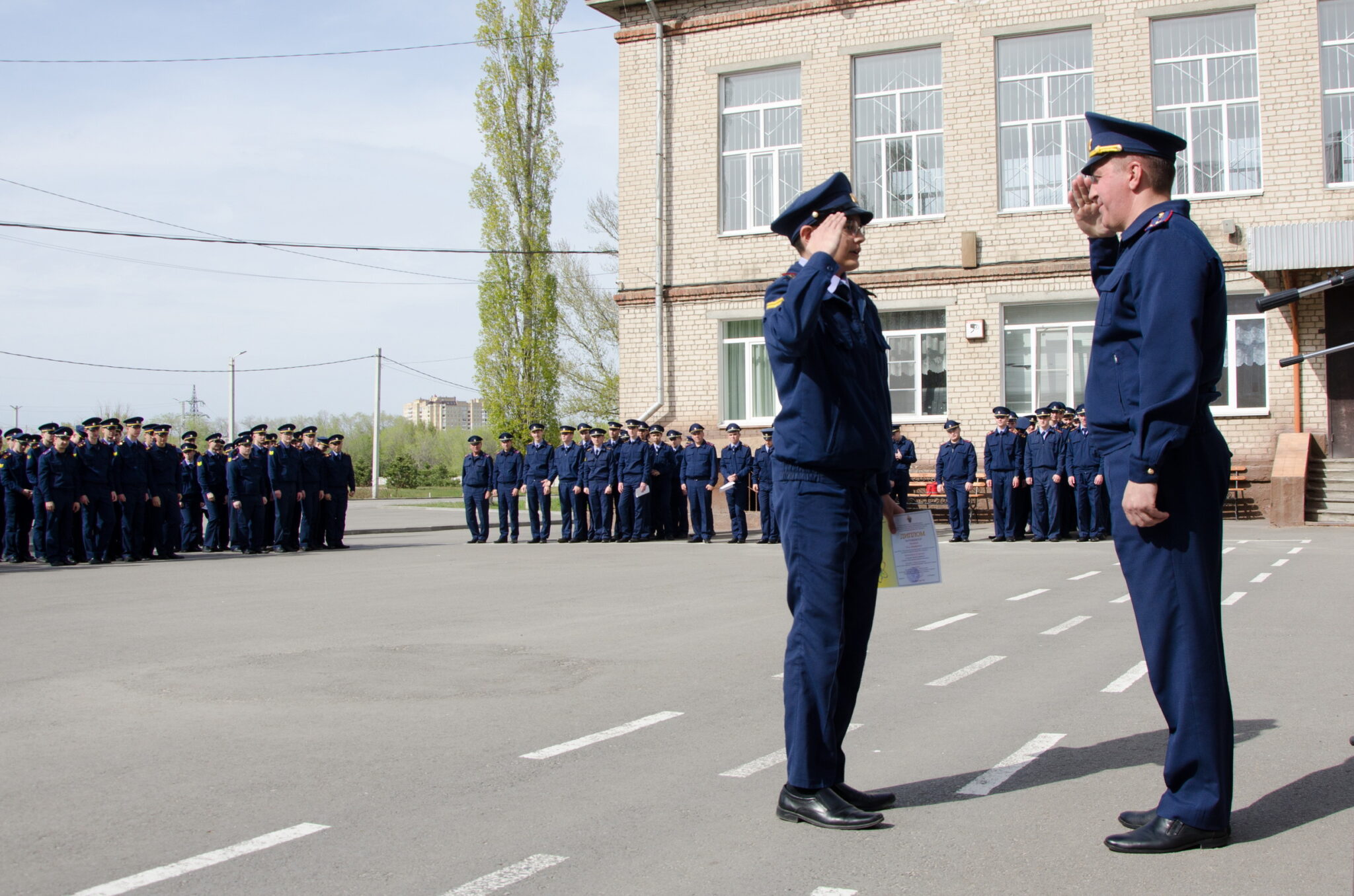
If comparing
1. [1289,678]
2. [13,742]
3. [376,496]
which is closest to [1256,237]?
[1289,678]

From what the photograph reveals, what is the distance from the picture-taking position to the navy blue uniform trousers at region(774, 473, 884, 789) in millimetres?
4176

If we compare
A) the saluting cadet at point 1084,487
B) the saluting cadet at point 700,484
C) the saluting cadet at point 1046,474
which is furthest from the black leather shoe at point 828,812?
the saluting cadet at point 700,484

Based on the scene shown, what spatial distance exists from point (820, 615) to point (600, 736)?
1738 mm

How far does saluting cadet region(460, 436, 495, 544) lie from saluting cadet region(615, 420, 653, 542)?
2634mm

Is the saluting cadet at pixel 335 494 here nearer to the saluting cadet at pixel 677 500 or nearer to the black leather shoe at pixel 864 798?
the saluting cadet at pixel 677 500

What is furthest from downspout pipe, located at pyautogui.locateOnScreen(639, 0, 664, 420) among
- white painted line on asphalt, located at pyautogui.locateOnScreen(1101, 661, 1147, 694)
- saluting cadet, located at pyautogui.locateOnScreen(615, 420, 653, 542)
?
white painted line on asphalt, located at pyautogui.locateOnScreen(1101, 661, 1147, 694)

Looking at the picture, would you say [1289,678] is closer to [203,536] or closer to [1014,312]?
[1014,312]

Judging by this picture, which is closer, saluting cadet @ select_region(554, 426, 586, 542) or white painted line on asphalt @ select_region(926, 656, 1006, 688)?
white painted line on asphalt @ select_region(926, 656, 1006, 688)

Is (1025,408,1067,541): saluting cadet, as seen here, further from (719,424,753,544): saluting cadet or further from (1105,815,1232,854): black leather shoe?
(1105,815,1232,854): black leather shoe

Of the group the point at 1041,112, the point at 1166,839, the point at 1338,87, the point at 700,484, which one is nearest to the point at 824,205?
the point at 1166,839

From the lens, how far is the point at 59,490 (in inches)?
684

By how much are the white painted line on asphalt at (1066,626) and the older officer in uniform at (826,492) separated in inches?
180

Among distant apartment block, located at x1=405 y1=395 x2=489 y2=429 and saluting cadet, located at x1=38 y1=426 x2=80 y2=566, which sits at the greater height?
distant apartment block, located at x1=405 y1=395 x2=489 y2=429

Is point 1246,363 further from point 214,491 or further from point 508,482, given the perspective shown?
point 214,491
